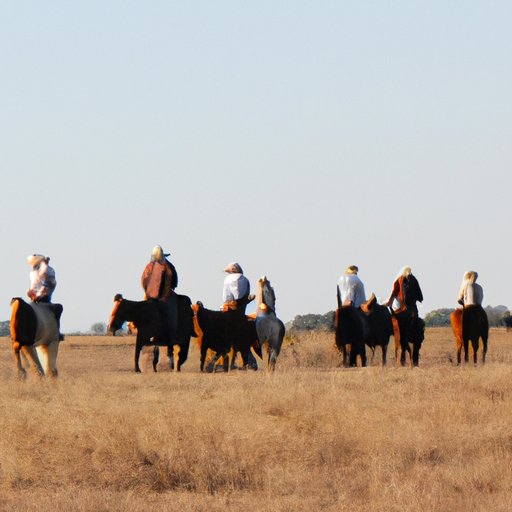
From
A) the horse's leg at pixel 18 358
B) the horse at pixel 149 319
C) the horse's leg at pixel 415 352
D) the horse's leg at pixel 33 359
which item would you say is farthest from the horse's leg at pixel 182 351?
the horse's leg at pixel 415 352

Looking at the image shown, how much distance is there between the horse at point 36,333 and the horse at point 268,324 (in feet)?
13.4

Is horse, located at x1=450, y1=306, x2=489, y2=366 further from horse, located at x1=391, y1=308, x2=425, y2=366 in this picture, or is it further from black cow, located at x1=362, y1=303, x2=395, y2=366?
black cow, located at x1=362, y1=303, x2=395, y2=366

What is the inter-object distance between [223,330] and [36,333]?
12.9 feet

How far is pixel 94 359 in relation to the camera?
37.7m

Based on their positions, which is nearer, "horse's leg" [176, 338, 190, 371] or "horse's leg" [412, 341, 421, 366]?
"horse's leg" [176, 338, 190, 371]

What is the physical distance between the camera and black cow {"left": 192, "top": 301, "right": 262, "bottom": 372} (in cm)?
2459

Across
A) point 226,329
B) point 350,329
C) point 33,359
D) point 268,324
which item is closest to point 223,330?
point 226,329

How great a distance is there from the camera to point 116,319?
2356 cm

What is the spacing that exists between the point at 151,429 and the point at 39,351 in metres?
8.14

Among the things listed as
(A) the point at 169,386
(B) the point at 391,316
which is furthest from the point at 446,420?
(B) the point at 391,316

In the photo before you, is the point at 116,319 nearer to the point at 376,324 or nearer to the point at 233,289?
the point at 233,289

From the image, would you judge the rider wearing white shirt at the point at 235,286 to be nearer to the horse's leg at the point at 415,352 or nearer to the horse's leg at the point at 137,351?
the horse's leg at the point at 137,351

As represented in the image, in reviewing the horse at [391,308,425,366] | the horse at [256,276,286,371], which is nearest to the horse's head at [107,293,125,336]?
the horse at [256,276,286,371]

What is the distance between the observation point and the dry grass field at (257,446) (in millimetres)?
12039
